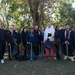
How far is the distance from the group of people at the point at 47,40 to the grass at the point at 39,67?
0.62 meters

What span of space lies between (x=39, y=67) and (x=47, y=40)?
77.7 inches

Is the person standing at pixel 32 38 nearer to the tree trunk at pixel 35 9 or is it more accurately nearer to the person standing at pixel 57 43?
the person standing at pixel 57 43

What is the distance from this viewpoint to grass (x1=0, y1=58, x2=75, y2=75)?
8.70 metres

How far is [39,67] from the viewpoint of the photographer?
954 centimetres

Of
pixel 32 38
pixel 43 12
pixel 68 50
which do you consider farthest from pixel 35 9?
pixel 68 50

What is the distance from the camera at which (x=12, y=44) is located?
11023 mm

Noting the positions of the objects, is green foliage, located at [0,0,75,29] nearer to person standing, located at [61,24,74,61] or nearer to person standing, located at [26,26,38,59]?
person standing, located at [26,26,38,59]

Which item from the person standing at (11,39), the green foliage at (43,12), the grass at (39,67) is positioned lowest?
the grass at (39,67)

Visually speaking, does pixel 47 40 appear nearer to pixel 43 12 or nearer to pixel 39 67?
pixel 39 67

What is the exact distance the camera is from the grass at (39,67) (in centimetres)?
870

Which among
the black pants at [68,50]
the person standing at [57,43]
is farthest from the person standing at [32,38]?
the black pants at [68,50]

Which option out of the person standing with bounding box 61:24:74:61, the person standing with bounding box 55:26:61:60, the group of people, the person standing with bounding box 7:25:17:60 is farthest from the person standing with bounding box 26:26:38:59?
the person standing with bounding box 61:24:74:61

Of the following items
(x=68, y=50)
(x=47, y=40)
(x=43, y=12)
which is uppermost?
(x=43, y=12)

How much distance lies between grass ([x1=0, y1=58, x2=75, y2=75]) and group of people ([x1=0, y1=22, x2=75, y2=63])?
0.62 meters
